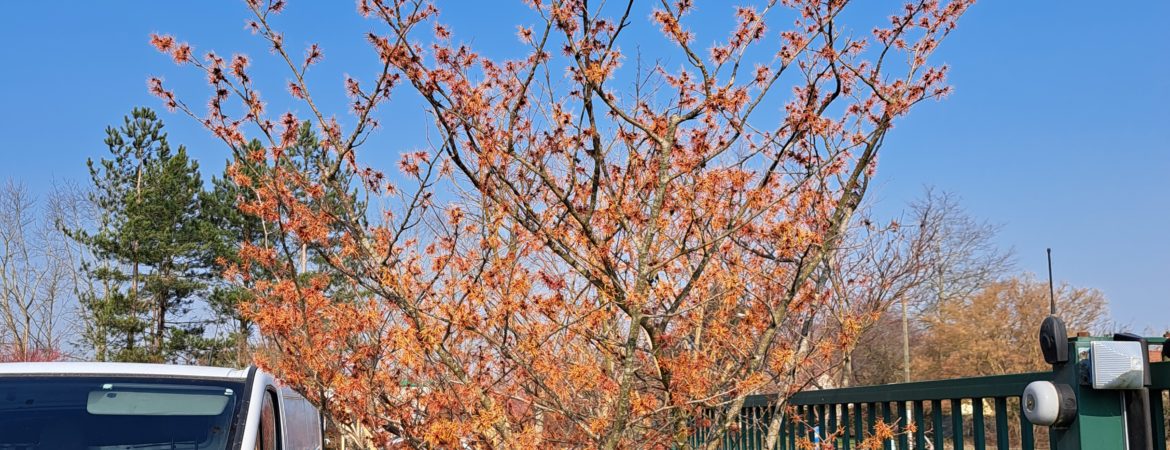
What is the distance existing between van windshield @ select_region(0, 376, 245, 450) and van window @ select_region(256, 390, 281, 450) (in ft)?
0.76

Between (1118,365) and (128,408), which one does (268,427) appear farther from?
(1118,365)

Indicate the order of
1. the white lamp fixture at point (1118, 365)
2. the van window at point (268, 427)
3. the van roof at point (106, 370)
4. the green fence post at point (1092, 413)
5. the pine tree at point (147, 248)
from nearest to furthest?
1. the white lamp fixture at point (1118, 365)
2. the green fence post at point (1092, 413)
3. the van roof at point (106, 370)
4. the van window at point (268, 427)
5. the pine tree at point (147, 248)

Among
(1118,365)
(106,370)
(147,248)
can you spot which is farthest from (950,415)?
(147,248)

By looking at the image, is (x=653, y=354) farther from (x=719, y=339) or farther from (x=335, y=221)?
(x=335, y=221)

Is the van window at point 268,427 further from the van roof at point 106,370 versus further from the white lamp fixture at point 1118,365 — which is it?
the white lamp fixture at point 1118,365

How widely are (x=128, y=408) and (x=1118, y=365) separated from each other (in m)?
4.61

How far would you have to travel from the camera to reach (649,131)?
5.98 meters

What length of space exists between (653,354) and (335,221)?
2.13m

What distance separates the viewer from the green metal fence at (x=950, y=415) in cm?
379

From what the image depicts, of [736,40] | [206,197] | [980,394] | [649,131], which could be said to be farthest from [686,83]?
[206,197]

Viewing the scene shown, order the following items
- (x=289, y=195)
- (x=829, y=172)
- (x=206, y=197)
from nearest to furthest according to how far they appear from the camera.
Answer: (x=289, y=195) → (x=829, y=172) → (x=206, y=197)

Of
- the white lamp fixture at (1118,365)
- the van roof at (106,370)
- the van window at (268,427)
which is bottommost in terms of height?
the van window at (268,427)

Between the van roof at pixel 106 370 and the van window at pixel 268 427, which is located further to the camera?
the van window at pixel 268 427

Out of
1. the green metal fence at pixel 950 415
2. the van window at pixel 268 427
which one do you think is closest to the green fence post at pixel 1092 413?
the green metal fence at pixel 950 415
